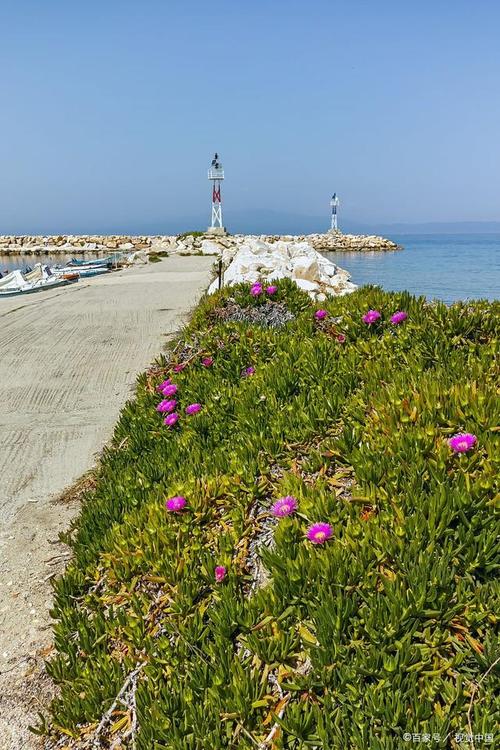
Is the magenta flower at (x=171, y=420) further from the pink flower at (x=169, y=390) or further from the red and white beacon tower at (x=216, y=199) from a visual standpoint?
the red and white beacon tower at (x=216, y=199)

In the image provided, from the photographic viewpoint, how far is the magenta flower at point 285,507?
261 cm

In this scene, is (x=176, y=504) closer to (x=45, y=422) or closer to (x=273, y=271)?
(x=45, y=422)

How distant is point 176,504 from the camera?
2.91 m

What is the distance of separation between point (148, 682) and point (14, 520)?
273 cm

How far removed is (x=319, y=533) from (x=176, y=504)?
0.87 metres

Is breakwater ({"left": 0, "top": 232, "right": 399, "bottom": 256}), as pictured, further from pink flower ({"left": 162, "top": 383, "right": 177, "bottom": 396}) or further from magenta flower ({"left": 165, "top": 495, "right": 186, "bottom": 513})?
magenta flower ({"left": 165, "top": 495, "right": 186, "bottom": 513})

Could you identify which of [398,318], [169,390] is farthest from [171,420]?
[398,318]

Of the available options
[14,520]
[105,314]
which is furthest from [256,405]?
[105,314]

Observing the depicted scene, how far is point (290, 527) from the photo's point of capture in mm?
2512

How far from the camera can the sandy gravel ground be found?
9.91 feet

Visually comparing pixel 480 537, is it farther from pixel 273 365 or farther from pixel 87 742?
pixel 273 365

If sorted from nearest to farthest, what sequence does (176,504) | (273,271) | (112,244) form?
1. (176,504)
2. (273,271)
3. (112,244)

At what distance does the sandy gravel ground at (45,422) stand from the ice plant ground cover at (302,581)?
1.21 feet

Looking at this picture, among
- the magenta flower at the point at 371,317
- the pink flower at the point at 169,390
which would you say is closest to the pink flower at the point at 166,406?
the pink flower at the point at 169,390
